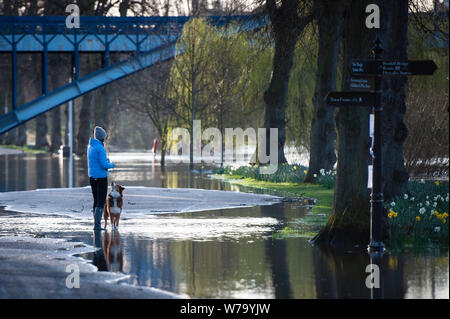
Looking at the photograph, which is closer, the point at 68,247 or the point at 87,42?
the point at 68,247

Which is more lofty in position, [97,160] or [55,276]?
[97,160]

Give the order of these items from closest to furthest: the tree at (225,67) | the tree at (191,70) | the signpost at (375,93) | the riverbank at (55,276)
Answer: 1. the riverbank at (55,276)
2. the signpost at (375,93)
3. the tree at (225,67)
4. the tree at (191,70)

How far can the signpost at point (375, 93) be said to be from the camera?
12.0 meters

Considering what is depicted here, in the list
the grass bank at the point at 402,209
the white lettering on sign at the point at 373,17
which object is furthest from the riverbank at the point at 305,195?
the white lettering on sign at the point at 373,17

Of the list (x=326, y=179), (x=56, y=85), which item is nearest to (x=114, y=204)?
(x=326, y=179)

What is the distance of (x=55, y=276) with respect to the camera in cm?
1077

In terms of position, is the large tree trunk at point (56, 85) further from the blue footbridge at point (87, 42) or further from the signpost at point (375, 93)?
the signpost at point (375, 93)

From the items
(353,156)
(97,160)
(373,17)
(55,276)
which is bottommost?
(55,276)

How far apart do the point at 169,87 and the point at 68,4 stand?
44.0 ft

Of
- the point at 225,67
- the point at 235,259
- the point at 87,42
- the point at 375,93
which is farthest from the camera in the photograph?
the point at 87,42

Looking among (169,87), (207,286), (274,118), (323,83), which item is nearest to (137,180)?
(274,118)

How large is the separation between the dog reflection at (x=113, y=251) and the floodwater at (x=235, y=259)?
0.01 metres

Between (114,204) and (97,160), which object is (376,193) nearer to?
(114,204)

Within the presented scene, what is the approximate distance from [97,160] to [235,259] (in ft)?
15.5
